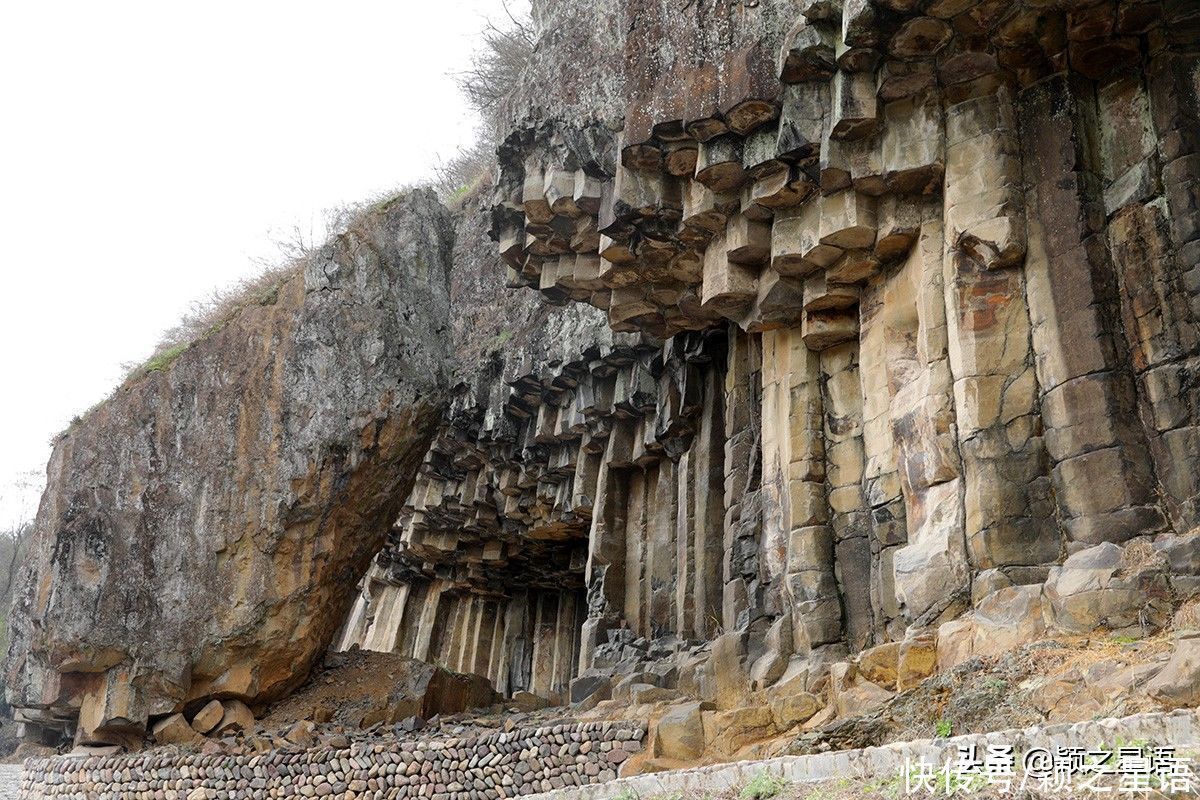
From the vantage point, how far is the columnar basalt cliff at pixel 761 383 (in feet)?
30.1

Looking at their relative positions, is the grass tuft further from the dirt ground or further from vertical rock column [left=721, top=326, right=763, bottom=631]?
vertical rock column [left=721, top=326, right=763, bottom=631]

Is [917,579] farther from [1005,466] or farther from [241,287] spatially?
[241,287]

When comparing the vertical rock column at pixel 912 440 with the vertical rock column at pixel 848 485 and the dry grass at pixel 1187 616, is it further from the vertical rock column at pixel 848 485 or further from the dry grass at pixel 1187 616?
the dry grass at pixel 1187 616

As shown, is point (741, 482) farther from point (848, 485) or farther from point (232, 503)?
point (232, 503)

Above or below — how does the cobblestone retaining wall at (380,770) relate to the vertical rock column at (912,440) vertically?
below

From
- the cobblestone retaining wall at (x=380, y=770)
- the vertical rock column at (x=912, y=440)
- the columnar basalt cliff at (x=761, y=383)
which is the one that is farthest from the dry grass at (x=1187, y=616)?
the cobblestone retaining wall at (x=380, y=770)

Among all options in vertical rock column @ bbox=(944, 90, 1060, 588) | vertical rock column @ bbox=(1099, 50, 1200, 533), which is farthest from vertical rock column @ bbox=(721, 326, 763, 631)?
vertical rock column @ bbox=(1099, 50, 1200, 533)

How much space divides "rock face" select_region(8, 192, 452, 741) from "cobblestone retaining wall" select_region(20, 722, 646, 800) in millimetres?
776

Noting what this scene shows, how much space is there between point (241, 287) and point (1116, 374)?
17.5 meters

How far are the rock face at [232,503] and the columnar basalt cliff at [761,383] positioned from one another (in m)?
0.06

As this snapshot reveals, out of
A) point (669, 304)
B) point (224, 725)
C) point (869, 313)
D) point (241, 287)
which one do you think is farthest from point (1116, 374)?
point (241, 287)

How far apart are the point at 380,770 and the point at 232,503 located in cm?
519

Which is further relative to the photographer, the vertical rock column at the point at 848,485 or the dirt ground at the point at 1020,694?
the vertical rock column at the point at 848,485

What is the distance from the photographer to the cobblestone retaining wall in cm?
1365
